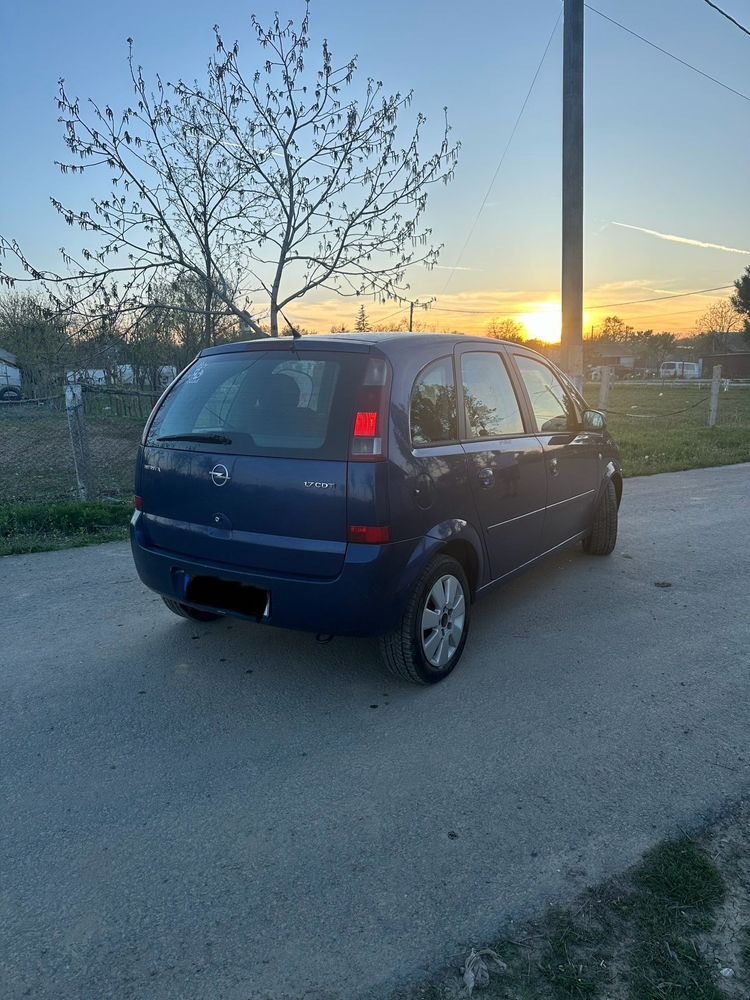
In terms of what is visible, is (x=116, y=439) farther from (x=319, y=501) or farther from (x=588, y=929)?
(x=588, y=929)

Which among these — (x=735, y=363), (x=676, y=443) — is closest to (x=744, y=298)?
(x=735, y=363)

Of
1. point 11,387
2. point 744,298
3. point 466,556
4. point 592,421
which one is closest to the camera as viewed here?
point 466,556

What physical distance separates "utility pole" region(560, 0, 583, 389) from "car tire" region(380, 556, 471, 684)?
6138 mm

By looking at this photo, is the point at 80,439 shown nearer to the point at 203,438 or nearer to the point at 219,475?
the point at 203,438

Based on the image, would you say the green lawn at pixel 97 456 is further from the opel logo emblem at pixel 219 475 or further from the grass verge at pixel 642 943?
the grass verge at pixel 642 943

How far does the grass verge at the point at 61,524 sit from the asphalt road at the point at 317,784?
5.29ft

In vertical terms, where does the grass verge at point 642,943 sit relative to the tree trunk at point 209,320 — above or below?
below

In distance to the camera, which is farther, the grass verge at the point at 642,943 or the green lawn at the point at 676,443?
the green lawn at the point at 676,443

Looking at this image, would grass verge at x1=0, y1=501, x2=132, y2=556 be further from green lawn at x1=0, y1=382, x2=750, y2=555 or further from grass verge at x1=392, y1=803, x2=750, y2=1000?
grass verge at x1=392, y1=803, x2=750, y2=1000

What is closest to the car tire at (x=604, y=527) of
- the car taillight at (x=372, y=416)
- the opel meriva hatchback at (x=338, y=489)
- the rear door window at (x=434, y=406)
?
the opel meriva hatchback at (x=338, y=489)

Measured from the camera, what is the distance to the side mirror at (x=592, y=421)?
17.0 feet

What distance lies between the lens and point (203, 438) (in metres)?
3.43

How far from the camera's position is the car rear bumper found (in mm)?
3064

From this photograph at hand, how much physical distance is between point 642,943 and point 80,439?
265 inches
